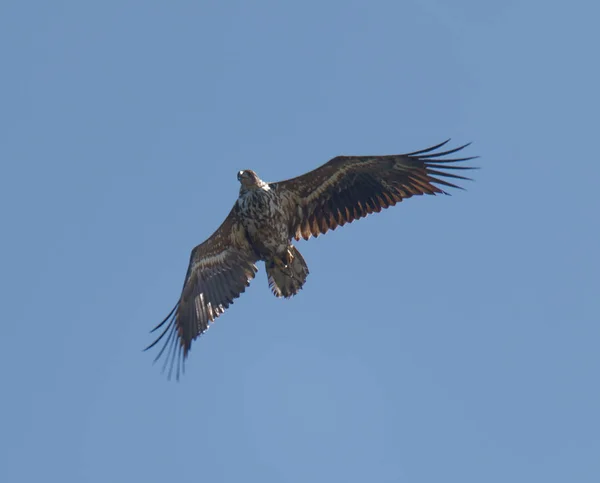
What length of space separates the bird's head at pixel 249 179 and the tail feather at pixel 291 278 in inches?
47.1

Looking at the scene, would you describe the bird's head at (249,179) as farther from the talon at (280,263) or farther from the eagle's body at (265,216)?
the talon at (280,263)

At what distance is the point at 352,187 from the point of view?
2638 centimetres

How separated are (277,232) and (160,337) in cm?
265

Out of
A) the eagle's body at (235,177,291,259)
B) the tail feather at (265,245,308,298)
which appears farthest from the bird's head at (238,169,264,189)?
the tail feather at (265,245,308,298)

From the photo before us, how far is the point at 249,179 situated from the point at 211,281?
1.89 meters

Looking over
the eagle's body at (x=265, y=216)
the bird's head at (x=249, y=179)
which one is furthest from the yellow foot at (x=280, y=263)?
the bird's head at (x=249, y=179)

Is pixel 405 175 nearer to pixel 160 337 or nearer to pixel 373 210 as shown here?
pixel 373 210

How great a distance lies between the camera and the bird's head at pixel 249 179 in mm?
26359

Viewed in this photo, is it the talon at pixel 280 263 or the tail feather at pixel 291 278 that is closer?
the tail feather at pixel 291 278

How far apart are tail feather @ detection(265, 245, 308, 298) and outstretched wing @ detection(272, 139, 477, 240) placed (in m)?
0.60

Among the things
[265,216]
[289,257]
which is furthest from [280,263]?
[265,216]

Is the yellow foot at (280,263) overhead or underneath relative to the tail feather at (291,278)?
overhead

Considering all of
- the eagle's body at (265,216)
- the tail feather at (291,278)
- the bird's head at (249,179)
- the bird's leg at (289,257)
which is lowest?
the tail feather at (291,278)

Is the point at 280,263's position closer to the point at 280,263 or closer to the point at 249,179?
the point at 280,263
